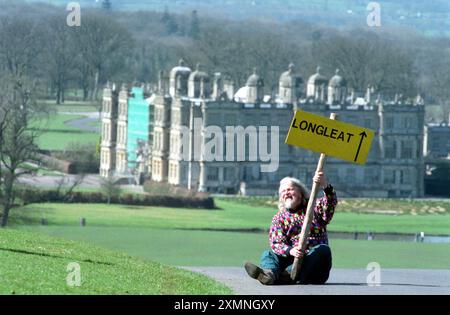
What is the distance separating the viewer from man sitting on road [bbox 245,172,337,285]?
15719 millimetres

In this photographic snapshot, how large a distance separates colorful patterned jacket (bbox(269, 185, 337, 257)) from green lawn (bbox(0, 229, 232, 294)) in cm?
60

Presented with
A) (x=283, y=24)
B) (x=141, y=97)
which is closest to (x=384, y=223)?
(x=141, y=97)

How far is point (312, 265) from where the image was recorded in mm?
15773

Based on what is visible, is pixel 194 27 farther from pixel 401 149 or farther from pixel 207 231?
pixel 207 231

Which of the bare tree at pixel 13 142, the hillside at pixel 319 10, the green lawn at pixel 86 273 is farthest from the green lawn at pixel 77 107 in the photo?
the green lawn at pixel 86 273

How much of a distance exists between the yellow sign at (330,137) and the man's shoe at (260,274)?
1025 mm

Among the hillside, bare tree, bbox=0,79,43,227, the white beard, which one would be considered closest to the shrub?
bare tree, bbox=0,79,43,227

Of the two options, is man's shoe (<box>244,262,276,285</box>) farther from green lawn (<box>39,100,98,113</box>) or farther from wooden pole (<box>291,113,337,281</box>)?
green lawn (<box>39,100,98,113</box>)

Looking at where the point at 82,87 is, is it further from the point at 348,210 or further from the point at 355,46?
the point at 348,210

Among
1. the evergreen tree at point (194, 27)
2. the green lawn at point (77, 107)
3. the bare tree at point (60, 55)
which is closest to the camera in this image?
the bare tree at point (60, 55)

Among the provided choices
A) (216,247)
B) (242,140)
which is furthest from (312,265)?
(242,140)

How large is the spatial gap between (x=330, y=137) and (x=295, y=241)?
102cm

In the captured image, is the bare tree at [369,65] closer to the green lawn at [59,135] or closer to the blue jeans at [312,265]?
the green lawn at [59,135]

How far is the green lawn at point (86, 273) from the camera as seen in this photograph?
1449 cm
